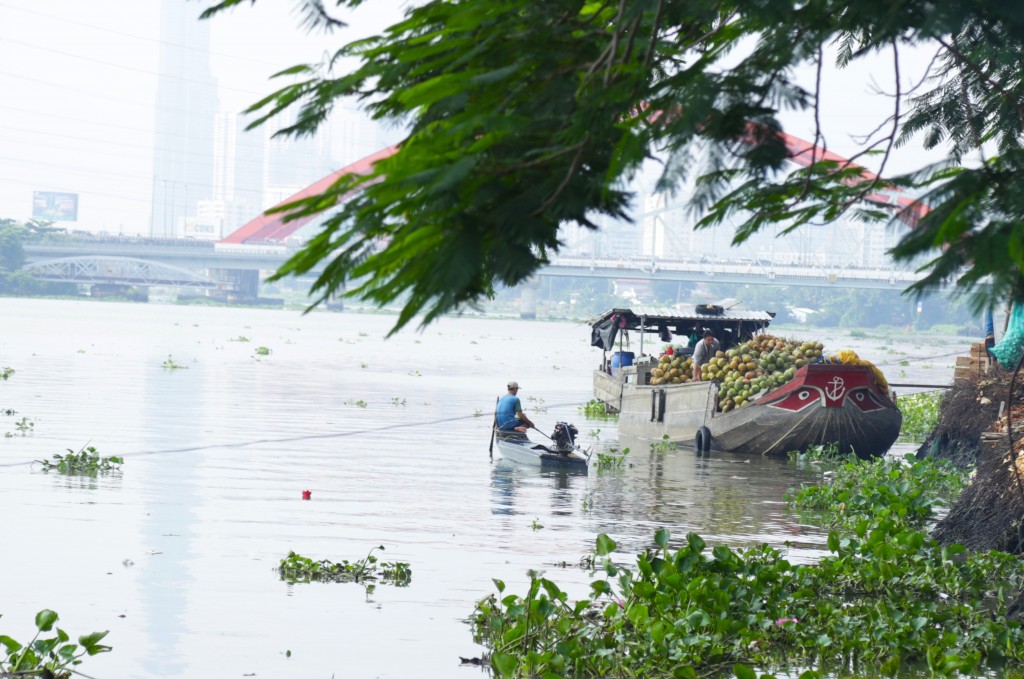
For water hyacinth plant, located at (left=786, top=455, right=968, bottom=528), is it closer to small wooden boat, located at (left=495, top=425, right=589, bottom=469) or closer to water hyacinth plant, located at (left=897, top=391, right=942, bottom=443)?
small wooden boat, located at (left=495, top=425, right=589, bottom=469)

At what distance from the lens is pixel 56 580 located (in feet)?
34.1

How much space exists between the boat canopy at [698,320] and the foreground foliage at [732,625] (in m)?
16.9

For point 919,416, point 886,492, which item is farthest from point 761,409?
point 919,416

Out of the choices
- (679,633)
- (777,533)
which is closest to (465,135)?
(679,633)

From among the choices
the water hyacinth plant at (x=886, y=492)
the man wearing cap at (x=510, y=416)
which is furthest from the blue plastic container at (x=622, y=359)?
the water hyacinth plant at (x=886, y=492)

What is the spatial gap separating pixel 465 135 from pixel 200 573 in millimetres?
7725

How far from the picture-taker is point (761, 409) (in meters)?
21.9

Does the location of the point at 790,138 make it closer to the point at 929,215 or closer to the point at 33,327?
the point at 929,215

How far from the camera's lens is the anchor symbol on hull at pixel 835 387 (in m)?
20.9

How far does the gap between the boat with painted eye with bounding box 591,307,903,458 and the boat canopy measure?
23 mm

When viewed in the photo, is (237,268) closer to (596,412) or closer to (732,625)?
(596,412)

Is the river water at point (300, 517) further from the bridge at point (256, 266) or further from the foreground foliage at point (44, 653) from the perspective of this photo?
the bridge at point (256, 266)

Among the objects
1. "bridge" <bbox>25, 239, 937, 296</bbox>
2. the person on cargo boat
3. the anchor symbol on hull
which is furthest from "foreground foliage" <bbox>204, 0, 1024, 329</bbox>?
"bridge" <bbox>25, 239, 937, 296</bbox>

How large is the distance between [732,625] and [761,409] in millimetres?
14200
